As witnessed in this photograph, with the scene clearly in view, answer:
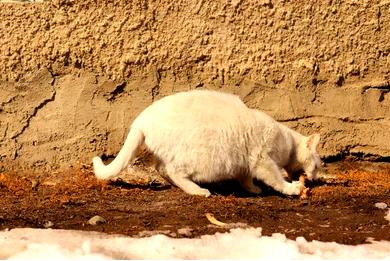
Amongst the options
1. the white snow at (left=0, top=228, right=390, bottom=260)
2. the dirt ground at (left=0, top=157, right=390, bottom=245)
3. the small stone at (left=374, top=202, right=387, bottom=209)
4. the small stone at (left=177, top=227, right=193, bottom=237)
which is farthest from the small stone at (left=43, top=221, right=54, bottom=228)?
the small stone at (left=374, top=202, right=387, bottom=209)

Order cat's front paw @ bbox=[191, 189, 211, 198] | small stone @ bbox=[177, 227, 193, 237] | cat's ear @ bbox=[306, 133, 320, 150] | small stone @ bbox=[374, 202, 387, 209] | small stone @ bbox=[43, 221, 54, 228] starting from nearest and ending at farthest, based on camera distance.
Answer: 1. small stone @ bbox=[177, 227, 193, 237]
2. small stone @ bbox=[43, 221, 54, 228]
3. small stone @ bbox=[374, 202, 387, 209]
4. cat's front paw @ bbox=[191, 189, 211, 198]
5. cat's ear @ bbox=[306, 133, 320, 150]

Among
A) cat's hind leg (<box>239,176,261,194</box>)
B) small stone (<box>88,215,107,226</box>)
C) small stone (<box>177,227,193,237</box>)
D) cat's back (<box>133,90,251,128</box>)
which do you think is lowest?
cat's hind leg (<box>239,176,261,194</box>)

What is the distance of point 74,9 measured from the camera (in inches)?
267

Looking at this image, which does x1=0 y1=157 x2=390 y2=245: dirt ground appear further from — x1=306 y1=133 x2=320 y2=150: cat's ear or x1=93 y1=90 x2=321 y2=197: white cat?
x1=306 y1=133 x2=320 y2=150: cat's ear

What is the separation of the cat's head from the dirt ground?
13 cm

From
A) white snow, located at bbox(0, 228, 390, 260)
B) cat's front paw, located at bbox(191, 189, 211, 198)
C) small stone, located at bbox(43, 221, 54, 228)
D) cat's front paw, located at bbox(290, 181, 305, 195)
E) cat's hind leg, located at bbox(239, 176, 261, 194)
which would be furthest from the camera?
cat's hind leg, located at bbox(239, 176, 261, 194)

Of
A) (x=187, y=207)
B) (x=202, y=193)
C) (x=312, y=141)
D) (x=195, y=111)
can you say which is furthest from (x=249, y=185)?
(x=187, y=207)

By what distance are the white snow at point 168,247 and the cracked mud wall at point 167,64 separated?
8.02ft

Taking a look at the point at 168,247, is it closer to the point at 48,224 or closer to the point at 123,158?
the point at 48,224

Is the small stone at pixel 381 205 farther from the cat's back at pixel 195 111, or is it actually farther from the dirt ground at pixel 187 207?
the cat's back at pixel 195 111

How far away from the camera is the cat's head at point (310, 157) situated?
260 inches

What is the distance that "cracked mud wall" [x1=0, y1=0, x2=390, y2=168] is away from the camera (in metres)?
6.77

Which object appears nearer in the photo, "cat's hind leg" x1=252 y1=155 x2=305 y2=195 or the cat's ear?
"cat's hind leg" x1=252 y1=155 x2=305 y2=195

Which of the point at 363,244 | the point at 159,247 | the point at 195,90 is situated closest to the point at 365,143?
the point at 195,90
